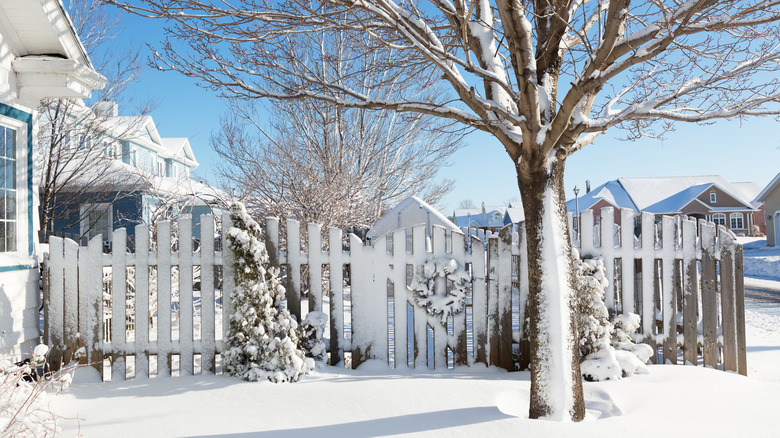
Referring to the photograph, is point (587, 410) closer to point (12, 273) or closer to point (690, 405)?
point (690, 405)

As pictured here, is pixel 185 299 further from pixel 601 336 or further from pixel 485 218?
pixel 485 218

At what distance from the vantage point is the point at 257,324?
456 centimetres

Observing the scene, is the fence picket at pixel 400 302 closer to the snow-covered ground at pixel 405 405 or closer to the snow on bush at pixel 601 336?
the snow-covered ground at pixel 405 405

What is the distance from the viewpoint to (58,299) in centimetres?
485

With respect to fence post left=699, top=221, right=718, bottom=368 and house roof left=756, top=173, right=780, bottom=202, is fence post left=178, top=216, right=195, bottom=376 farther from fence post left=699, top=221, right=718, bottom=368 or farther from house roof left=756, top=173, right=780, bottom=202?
house roof left=756, top=173, right=780, bottom=202

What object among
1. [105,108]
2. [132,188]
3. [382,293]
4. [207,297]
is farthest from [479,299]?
[132,188]

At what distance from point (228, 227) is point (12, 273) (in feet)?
6.78

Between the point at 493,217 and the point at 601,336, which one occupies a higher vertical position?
the point at 493,217

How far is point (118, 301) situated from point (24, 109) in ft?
7.65

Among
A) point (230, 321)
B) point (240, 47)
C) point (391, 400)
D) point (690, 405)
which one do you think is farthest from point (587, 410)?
point (240, 47)

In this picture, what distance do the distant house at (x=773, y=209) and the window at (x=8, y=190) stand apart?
36709mm

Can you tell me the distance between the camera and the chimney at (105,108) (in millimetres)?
12721

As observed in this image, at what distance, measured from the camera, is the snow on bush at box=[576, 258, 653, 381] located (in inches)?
178

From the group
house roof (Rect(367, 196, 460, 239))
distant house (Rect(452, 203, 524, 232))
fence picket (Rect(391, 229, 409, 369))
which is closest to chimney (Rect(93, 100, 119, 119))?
house roof (Rect(367, 196, 460, 239))
